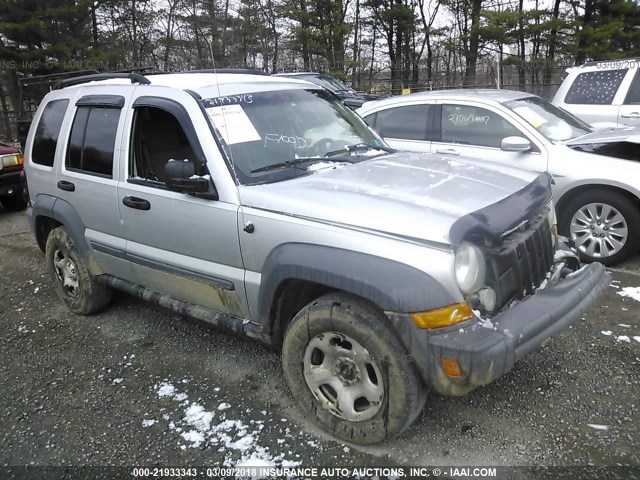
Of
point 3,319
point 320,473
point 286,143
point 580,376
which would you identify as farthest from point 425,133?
point 3,319

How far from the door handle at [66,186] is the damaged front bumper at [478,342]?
3027 mm

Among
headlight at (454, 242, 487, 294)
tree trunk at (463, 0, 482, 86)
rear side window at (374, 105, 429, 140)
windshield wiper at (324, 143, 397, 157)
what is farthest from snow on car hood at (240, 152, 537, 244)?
tree trunk at (463, 0, 482, 86)

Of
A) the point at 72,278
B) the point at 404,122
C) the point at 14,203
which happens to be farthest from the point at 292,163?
the point at 14,203

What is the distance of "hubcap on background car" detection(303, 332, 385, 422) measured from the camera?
2666 millimetres

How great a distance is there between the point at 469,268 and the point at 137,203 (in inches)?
89.7

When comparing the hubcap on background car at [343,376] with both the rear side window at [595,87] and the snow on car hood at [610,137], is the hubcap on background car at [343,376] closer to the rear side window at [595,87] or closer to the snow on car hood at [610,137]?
the snow on car hood at [610,137]

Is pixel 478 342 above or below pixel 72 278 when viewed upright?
above

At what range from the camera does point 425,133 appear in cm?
607

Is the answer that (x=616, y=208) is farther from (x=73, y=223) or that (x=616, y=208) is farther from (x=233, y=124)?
(x=73, y=223)

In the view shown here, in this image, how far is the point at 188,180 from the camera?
307cm

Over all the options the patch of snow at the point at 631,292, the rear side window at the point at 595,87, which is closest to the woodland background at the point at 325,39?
the rear side window at the point at 595,87

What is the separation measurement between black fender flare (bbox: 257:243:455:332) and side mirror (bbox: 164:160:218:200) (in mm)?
600

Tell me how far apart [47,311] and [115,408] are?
2.08 meters

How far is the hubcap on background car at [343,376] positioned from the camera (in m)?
2.67
